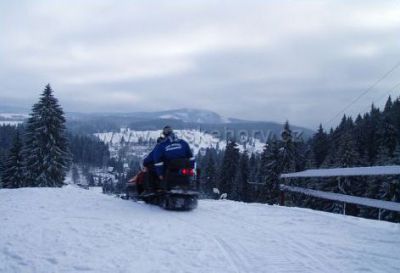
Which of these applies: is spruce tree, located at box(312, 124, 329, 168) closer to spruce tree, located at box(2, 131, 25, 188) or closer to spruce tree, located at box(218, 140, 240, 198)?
spruce tree, located at box(218, 140, 240, 198)

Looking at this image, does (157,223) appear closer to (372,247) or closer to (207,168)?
(372,247)

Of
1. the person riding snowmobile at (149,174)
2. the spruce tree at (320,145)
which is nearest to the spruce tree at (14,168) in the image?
the person riding snowmobile at (149,174)

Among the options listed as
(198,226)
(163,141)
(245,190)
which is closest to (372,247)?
(198,226)

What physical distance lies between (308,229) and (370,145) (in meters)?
64.9

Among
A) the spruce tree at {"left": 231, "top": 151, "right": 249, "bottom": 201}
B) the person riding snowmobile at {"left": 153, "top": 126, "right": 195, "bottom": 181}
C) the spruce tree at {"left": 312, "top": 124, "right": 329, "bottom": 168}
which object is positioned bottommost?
the spruce tree at {"left": 231, "top": 151, "right": 249, "bottom": 201}

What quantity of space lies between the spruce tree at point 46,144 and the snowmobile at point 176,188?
23.7 m

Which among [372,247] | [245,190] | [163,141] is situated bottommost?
[245,190]

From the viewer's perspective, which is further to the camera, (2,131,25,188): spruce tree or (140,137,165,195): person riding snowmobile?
(2,131,25,188): spruce tree

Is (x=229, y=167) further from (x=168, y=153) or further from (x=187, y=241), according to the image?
(x=187, y=241)

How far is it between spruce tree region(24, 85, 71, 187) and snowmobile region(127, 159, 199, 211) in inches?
933

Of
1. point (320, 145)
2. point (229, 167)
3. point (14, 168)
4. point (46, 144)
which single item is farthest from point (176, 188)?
point (320, 145)

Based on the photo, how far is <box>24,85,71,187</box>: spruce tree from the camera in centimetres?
3450

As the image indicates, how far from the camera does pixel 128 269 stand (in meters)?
5.46

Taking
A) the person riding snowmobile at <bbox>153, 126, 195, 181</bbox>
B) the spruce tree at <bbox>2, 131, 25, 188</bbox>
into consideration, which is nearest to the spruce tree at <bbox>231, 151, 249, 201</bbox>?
the spruce tree at <bbox>2, 131, 25, 188</bbox>
